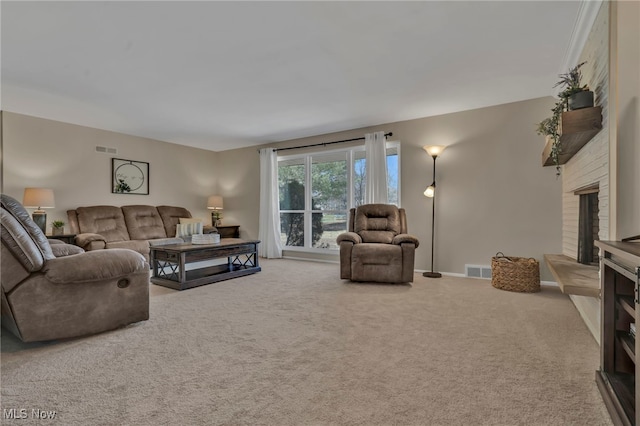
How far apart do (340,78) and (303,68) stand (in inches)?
17.3

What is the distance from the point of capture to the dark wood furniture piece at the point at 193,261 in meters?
3.60

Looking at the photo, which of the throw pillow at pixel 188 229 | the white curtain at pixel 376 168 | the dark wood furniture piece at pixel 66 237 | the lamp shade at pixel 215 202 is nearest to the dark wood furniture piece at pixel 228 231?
the lamp shade at pixel 215 202

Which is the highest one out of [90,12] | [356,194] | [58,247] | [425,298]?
[90,12]

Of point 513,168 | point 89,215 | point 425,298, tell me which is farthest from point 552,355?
point 89,215

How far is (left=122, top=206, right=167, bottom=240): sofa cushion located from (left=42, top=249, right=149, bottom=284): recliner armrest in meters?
3.33

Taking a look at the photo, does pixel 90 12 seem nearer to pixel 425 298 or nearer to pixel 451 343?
pixel 451 343

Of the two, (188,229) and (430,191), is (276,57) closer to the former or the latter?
(430,191)

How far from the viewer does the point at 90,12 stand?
7.32ft

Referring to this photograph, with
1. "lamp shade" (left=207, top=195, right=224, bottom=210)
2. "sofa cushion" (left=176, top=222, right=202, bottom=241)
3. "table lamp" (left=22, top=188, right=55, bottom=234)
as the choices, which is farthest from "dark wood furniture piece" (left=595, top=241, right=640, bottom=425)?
"lamp shade" (left=207, top=195, right=224, bottom=210)

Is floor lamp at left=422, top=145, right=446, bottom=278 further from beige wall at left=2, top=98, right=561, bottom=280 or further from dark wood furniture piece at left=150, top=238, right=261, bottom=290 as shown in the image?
dark wood furniture piece at left=150, top=238, right=261, bottom=290

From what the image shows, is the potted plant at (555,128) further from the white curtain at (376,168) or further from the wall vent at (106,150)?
the wall vent at (106,150)

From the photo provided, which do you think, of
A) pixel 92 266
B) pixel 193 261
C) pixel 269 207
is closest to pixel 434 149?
pixel 269 207

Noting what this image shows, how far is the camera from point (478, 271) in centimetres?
427

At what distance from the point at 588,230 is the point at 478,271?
171 centimetres
